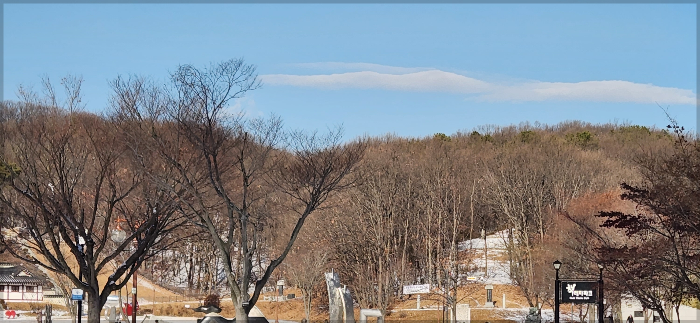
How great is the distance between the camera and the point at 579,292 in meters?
26.0

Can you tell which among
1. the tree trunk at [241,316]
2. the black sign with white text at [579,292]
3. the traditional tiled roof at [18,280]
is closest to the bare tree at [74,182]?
the tree trunk at [241,316]

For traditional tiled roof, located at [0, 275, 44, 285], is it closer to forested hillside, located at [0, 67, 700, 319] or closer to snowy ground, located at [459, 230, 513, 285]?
forested hillside, located at [0, 67, 700, 319]

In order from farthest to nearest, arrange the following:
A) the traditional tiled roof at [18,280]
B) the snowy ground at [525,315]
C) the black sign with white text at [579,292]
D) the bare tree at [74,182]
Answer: the traditional tiled roof at [18,280] < the snowy ground at [525,315] < the black sign with white text at [579,292] < the bare tree at [74,182]

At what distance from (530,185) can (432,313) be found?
17843mm

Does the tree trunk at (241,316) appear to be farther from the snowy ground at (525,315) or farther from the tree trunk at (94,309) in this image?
the snowy ground at (525,315)

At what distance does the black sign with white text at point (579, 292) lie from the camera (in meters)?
25.9

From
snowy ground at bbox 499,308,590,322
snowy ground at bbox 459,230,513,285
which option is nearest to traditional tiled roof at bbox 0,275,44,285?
snowy ground at bbox 459,230,513,285

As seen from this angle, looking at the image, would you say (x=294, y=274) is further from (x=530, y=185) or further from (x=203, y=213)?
(x=203, y=213)

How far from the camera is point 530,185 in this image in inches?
2443

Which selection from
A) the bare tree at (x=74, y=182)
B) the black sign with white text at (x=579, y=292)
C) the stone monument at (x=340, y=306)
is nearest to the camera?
the stone monument at (x=340, y=306)

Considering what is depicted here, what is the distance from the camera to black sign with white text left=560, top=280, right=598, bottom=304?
25.9 m

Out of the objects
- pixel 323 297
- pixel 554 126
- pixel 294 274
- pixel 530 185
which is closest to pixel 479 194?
pixel 530 185

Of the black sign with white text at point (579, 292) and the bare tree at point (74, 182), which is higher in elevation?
the bare tree at point (74, 182)

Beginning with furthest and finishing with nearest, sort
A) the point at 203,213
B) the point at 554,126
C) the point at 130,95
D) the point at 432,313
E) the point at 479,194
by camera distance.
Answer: the point at 554,126 → the point at 479,194 → the point at 432,313 → the point at 130,95 → the point at 203,213
